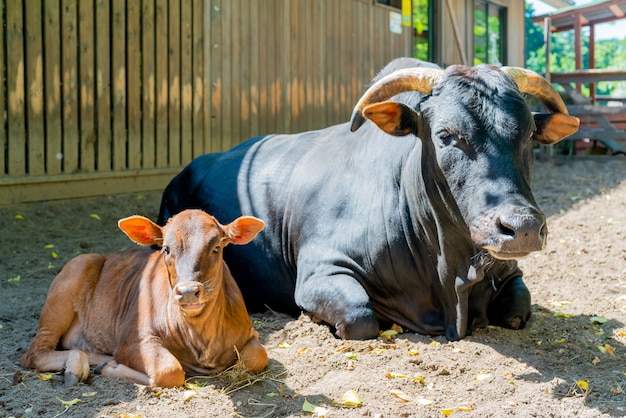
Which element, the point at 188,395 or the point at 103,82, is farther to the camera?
the point at 103,82

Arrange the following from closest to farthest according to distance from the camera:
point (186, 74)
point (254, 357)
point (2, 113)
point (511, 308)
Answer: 1. point (254, 357)
2. point (511, 308)
3. point (2, 113)
4. point (186, 74)

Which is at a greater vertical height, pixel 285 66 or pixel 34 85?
pixel 285 66

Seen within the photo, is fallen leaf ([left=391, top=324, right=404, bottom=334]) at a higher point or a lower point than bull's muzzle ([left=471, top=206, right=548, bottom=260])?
lower

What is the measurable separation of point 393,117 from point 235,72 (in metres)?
6.06

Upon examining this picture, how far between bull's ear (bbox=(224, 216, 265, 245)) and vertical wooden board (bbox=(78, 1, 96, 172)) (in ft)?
15.7

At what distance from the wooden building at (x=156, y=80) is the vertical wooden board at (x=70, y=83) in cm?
1

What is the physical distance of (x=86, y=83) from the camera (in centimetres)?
873

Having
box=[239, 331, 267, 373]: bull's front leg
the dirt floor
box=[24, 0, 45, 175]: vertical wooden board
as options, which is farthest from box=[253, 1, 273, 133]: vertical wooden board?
box=[239, 331, 267, 373]: bull's front leg

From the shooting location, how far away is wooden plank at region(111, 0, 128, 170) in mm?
9031

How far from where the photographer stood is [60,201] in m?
8.59

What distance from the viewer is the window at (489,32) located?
57.5ft

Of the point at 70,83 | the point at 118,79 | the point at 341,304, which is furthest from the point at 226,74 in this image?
the point at 341,304

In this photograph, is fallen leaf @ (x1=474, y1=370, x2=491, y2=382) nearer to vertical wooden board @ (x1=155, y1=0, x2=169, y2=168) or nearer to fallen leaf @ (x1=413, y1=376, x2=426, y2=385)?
fallen leaf @ (x1=413, y1=376, x2=426, y2=385)

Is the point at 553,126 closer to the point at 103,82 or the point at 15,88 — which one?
the point at 15,88
